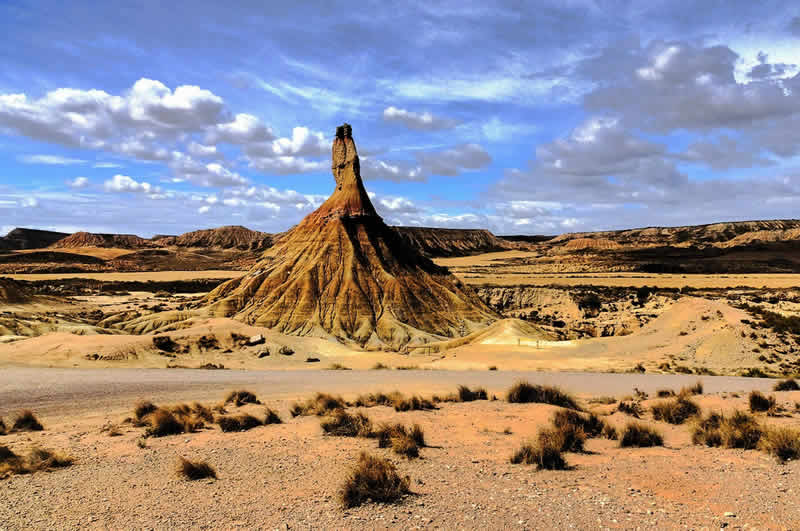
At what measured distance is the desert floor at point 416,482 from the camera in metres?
7.01

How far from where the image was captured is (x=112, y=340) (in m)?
31.3

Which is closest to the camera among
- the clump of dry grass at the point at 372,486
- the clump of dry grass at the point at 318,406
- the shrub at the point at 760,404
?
the clump of dry grass at the point at 372,486

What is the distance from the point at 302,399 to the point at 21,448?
8.16 m

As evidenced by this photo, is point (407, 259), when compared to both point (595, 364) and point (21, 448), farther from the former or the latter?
point (21, 448)

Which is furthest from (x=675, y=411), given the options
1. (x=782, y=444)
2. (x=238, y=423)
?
(x=238, y=423)

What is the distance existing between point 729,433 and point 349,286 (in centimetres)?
3518

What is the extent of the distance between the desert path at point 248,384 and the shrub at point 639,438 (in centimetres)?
826

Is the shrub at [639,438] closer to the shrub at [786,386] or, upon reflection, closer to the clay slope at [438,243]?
the shrub at [786,386]

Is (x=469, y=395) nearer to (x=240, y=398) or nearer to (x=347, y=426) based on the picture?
(x=347, y=426)

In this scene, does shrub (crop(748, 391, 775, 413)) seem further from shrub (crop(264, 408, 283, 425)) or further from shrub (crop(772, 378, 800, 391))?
shrub (crop(264, 408, 283, 425))

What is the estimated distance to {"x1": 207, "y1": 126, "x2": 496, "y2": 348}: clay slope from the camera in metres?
41.8

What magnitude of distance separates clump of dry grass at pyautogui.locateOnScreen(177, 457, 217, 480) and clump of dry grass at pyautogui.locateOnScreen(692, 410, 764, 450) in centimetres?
957

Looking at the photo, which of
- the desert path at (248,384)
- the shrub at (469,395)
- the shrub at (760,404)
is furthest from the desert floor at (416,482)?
the desert path at (248,384)

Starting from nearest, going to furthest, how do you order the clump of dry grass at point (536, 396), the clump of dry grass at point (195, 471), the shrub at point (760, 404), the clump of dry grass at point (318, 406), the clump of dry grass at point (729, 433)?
1. the clump of dry grass at point (195, 471)
2. the clump of dry grass at point (729, 433)
3. the shrub at point (760, 404)
4. the clump of dry grass at point (318, 406)
5. the clump of dry grass at point (536, 396)
